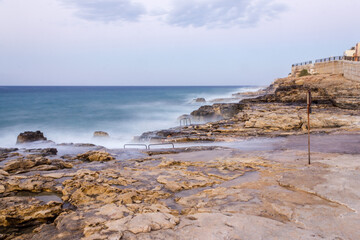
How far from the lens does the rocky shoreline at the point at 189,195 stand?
13.7ft

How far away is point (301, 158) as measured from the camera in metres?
8.83

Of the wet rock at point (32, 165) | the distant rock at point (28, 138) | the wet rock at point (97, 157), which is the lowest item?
the distant rock at point (28, 138)

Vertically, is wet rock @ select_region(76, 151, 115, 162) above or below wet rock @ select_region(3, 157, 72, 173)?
below

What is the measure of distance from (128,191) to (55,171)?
356cm

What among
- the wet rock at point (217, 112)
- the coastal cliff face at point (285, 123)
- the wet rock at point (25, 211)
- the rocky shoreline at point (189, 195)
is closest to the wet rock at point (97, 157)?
the rocky shoreline at point (189, 195)

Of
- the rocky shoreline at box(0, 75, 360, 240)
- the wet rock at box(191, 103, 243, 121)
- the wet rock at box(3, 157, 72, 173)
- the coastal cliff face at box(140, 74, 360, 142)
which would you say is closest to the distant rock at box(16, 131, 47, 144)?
the rocky shoreline at box(0, 75, 360, 240)

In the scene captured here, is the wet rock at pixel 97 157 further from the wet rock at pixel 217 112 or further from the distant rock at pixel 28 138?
the wet rock at pixel 217 112

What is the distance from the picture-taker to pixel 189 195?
5.98m

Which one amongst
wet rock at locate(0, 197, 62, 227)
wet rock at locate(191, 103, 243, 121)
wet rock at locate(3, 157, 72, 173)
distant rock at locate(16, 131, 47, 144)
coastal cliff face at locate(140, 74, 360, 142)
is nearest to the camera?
wet rock at locate(0, 197, 62, 227)

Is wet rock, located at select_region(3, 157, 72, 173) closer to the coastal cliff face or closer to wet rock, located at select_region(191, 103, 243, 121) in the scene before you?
the coastal cliff face

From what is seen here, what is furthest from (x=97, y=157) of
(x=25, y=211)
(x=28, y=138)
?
(x=28, y=138)

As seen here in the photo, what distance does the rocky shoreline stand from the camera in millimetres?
4180

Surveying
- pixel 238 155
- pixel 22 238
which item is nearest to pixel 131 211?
pixel 22 238

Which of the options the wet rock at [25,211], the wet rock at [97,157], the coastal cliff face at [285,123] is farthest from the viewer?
the coastal cliff face at [285,123]
